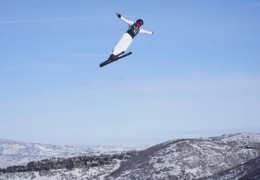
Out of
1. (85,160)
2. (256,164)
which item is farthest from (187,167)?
(85,160)

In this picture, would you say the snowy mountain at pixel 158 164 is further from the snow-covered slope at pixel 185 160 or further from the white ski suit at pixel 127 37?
the white ski suit at pixel 127 37

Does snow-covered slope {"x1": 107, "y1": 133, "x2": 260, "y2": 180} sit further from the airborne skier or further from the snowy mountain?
the airborne skier

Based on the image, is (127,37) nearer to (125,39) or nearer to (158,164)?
(125,39)

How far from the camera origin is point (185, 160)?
7850cm

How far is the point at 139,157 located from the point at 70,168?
1362 cm

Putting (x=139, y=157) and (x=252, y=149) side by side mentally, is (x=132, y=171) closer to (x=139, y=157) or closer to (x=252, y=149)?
(x=139, y=157)

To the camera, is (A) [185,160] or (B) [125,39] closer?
(B) [125,39]

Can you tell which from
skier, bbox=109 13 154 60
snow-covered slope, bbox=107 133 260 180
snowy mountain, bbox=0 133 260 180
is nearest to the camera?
skier, bbox=109 13 154 60

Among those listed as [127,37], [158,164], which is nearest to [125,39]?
[127,37]

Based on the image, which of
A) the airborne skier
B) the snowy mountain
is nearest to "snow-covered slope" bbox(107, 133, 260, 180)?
the snowy mountain

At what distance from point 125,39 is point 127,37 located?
44 cm

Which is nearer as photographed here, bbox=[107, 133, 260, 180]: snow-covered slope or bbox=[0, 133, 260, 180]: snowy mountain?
bbox=[107, 133, 260, 180]: snow-covered slope

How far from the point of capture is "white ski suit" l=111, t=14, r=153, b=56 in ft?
156

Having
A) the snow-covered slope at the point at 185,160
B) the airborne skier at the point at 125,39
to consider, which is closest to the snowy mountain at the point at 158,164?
the snow-covered slope at the point at 185,160
